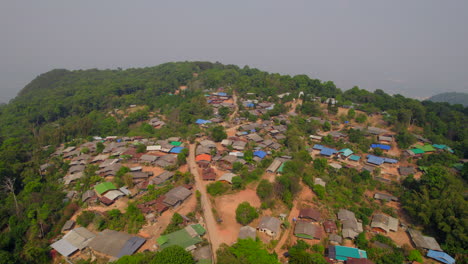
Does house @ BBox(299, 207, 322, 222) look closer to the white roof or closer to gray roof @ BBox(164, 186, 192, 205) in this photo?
gray roof @ BBox(164, 186, 192, 205)

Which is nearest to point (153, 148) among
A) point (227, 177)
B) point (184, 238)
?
point (227, 177)

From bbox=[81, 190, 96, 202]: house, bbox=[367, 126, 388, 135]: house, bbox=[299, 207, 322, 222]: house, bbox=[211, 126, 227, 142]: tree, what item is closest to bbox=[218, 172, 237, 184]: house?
bbox=[299, 207, 322, 222]: house

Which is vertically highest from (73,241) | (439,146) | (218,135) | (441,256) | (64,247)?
(218,135)

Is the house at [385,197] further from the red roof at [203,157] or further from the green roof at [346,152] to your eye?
the red roof at [203,157]

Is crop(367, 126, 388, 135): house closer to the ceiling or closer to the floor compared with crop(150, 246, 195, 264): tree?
closer to the ceiling

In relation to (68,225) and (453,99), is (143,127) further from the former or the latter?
(453,99)

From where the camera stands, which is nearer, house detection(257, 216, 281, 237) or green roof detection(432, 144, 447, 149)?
house detection(257, 216, 281, 237)

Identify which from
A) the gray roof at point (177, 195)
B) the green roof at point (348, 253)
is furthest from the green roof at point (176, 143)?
the green roof at point (348, 253)
